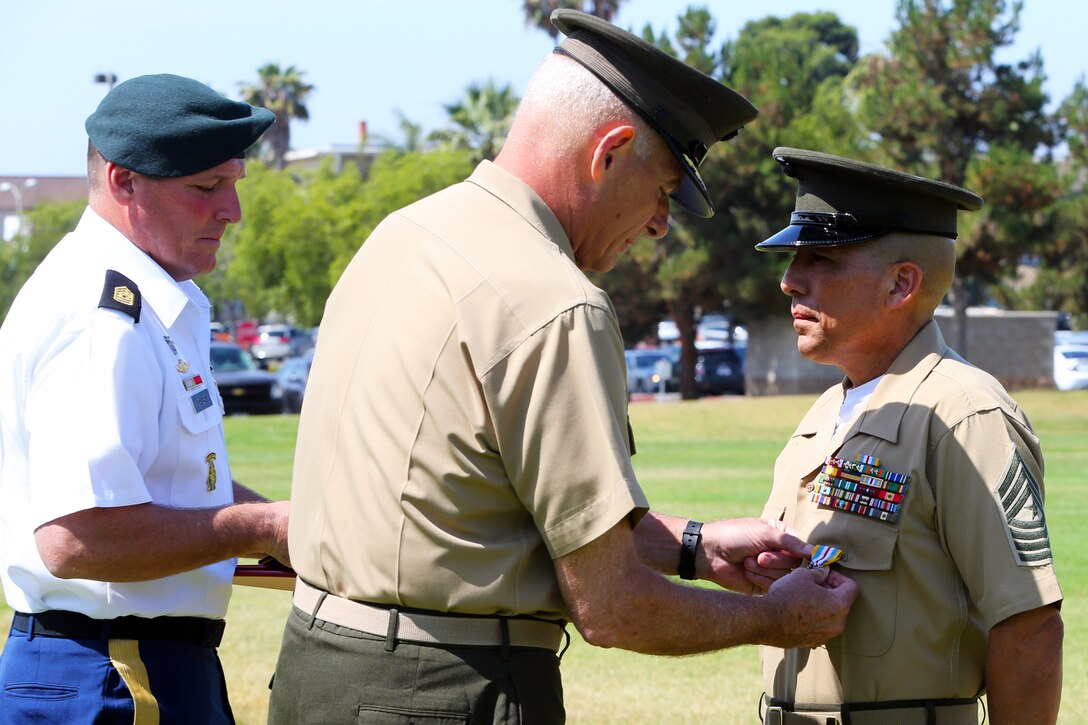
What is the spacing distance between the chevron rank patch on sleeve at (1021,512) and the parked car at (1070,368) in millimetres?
41223

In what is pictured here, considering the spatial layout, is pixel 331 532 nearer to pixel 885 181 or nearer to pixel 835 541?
pixel 835 541

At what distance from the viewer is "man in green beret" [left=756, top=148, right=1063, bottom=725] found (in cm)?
303

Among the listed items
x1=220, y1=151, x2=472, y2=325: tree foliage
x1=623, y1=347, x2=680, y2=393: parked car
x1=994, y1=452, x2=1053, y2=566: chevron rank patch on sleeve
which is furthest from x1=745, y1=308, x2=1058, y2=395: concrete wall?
x1=994, y1=452, x2=1053, y2=566: chevron rank patch on sleeve

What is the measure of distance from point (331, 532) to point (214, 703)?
103 cm

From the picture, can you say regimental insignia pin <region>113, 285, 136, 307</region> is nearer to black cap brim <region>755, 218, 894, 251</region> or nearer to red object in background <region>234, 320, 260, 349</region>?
black cap brim <region>755, 218, 894, 251</region>

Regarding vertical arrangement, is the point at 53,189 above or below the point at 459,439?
below

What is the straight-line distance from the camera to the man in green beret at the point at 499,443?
2469 mm

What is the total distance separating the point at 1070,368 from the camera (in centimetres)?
4197

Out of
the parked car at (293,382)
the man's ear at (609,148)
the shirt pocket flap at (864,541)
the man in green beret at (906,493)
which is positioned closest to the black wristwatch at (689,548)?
the man in green beret at (906,493)

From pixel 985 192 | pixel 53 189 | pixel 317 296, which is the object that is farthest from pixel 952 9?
pixel 53 189

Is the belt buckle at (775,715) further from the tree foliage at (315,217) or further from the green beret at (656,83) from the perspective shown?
the tree foliage at (315,217)

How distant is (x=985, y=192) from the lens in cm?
3453

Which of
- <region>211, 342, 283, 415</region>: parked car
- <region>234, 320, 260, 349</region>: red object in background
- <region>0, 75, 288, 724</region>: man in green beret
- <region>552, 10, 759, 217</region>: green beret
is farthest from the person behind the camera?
<region>234, 320, 260, 349</region>: red object in background

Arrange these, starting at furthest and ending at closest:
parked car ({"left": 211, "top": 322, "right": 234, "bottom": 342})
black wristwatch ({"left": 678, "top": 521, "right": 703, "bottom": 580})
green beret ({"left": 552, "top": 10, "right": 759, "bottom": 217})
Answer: parked car ({"left": 211, "top": 322, "right": 234, "bottom": 342}) → black wristwatch ({"left": 678, "top": 521, "right": 703, "bottom": 580}) → green beret ({"left": 552, "top": 10, "right": 759, "bottom": 217})
